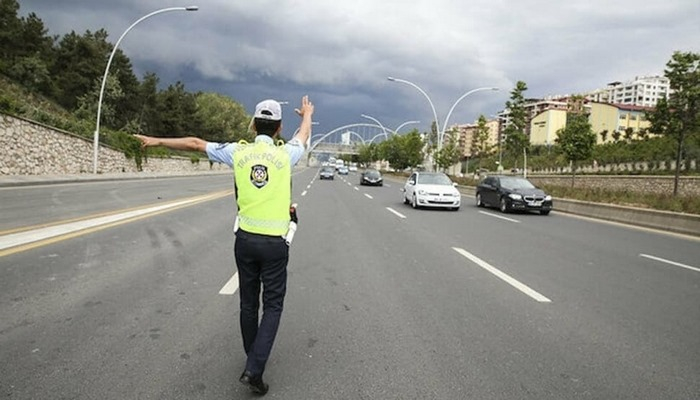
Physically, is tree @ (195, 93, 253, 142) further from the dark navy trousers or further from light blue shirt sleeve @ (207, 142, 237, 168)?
the dark navy trousers

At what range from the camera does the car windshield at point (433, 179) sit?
18.9 metres

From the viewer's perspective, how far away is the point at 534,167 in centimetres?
7231

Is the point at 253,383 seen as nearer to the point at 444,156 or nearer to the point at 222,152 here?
the point at 222,152

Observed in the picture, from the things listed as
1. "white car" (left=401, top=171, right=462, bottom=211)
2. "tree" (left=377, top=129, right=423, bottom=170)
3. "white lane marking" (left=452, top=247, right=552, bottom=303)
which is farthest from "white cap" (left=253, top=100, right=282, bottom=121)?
"tree" (left=377, top=129, right=423, bottom=170)

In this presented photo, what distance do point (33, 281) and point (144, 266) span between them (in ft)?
4.45

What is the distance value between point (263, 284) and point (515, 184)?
17.5 meters

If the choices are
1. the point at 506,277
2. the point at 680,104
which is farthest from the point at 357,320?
the point at 680,104

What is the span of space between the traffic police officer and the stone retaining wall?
25569 mm

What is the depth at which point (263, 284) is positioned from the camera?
316 cm

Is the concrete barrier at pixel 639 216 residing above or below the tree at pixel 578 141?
below

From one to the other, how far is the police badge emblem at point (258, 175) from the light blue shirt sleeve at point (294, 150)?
0.81 feet

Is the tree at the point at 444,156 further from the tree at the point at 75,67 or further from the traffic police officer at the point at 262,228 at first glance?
the traffic police officer at the point at 262,228

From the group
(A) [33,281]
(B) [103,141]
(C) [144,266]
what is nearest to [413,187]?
(C) [144,266]

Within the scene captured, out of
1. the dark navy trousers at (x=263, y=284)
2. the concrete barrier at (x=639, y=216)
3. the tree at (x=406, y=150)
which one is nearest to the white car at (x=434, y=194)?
the concrete barrier at (x=639, y=216)
